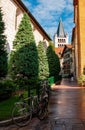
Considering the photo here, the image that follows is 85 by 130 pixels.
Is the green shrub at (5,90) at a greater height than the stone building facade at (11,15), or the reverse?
the stone building facade at (11,15)

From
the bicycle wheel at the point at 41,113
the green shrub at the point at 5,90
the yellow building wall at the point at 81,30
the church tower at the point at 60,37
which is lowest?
the bicycle wheel at the point at 41,113

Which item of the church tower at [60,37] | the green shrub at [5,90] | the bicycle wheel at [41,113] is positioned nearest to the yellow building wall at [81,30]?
the green shrub at [5,90]

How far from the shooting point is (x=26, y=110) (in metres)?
8.22

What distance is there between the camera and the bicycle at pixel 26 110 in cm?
798

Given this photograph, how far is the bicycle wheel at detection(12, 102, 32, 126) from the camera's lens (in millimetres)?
7977

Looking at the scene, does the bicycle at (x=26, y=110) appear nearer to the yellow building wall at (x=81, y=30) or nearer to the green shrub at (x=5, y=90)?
the green shrub at (x=5, y=90)

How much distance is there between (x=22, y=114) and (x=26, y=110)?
0.20 meters

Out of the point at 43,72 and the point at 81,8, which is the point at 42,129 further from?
the point at 81,8

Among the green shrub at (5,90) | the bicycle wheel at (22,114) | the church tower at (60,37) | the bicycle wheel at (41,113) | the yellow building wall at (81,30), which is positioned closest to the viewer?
the bicycle wheel at (22,114)

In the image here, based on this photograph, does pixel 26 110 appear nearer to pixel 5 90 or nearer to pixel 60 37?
pixel 5 90

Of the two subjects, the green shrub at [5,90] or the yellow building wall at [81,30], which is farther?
the yellow building wall at [81,30]

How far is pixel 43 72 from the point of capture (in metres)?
27.4

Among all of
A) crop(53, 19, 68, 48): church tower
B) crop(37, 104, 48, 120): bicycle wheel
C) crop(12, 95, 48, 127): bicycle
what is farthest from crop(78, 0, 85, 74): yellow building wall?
crop(53, 19, 68, 48): church tower

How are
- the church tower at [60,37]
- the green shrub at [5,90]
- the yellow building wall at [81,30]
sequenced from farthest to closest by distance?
the church tower at [60,37]
the yellow building wall at [81,30]
the green shrub at [5,90]
